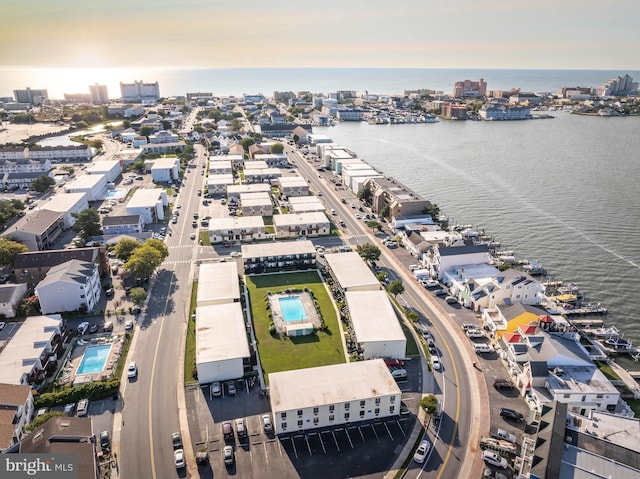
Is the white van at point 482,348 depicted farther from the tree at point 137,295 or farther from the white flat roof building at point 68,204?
the white flat roof building at point 68,204

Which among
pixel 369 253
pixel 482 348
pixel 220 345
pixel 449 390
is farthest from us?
pixel 369 253

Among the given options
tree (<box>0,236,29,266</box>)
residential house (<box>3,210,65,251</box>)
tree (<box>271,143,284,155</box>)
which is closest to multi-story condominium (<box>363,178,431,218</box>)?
tree (<box>271,143,284,155</box>)

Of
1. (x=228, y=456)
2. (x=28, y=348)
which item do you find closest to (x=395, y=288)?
(x=228, y=456)

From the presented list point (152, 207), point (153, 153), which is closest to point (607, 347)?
point (152, 207)

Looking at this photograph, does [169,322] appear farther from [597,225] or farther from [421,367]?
[597,225]

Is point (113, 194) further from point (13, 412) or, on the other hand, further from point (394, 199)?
point (13, 412)

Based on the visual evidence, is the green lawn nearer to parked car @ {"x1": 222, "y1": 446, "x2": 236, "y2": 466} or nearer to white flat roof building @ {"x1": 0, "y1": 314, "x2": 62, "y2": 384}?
parked car @ {"x1": 222, "y1": 446, "x2": 236, "y2": 466}
